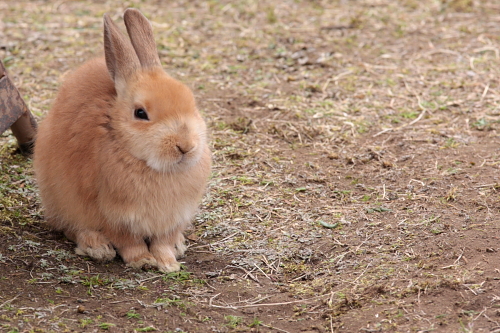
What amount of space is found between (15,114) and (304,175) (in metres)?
2.40

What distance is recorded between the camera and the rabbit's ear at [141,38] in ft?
14.9

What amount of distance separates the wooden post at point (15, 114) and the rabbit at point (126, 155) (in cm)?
64

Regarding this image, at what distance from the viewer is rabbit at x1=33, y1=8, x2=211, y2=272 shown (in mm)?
4199

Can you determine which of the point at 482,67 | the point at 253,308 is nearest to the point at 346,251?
the point at 253,308

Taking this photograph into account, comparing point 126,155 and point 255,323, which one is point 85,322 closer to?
point 255,323

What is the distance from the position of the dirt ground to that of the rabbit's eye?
1050 mm

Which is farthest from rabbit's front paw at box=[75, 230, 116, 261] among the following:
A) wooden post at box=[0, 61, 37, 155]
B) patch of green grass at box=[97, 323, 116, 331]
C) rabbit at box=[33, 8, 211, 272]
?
wooden post at box=[0, 61, 37, 155]

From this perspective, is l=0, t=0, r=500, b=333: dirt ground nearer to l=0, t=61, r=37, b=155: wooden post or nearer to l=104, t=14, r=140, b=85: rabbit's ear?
l=0, t=61, r=37, b=155: wooden post

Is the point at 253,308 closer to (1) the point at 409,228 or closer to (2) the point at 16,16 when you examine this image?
(1) the point at 409,228

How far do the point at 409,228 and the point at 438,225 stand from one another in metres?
0.20

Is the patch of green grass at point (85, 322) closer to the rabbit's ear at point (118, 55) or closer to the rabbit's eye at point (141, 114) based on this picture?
the rabbit's eye at point (141, 114)

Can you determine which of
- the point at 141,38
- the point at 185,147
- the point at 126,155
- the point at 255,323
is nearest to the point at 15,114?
the point at 141,38

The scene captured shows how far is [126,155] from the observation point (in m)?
4.28

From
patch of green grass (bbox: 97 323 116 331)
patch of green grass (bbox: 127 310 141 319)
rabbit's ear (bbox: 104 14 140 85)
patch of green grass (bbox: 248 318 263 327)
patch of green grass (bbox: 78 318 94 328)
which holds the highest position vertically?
rabbit's ear (bbox: 104 14 140 85)
